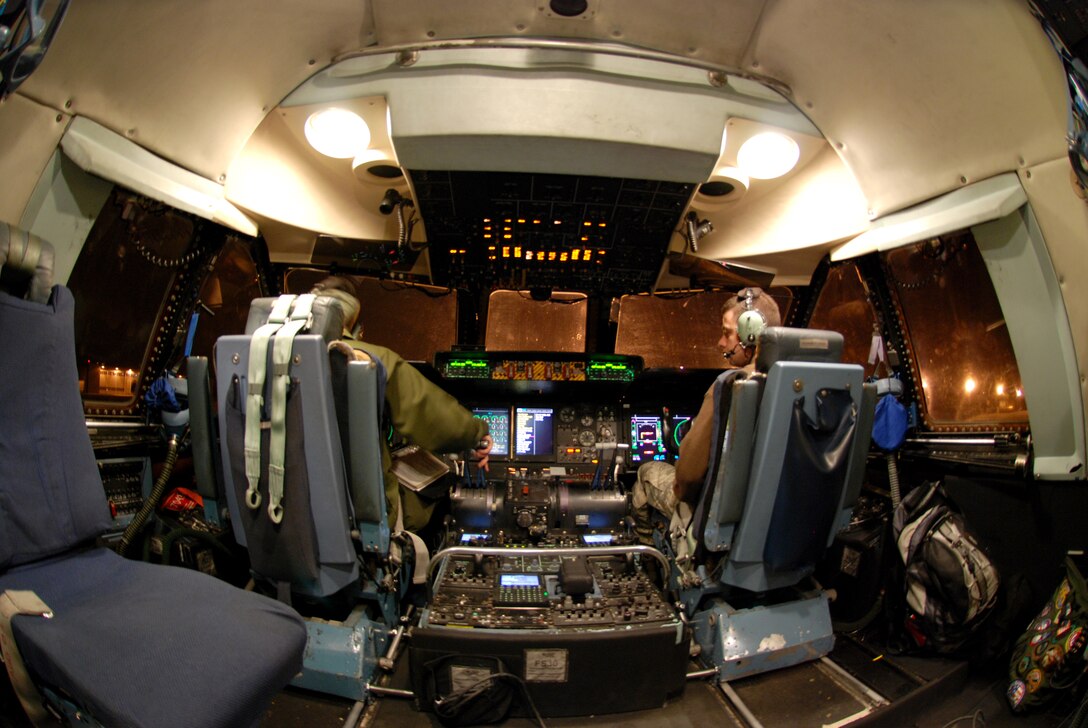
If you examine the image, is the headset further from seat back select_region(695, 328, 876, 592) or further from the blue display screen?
the blue display screen

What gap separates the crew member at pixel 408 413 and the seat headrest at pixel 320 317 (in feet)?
0.94

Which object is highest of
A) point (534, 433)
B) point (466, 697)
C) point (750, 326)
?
point (750, 326)

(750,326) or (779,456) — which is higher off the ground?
(750,326)

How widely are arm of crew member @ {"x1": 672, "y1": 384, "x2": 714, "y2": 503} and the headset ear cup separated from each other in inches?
15.9

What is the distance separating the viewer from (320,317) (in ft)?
6.21

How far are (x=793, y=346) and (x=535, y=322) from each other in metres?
2.39

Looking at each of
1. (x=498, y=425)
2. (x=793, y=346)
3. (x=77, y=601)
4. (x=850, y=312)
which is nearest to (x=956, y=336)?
(x=850, y=312)

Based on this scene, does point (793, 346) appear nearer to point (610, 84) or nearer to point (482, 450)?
point (610, 84)

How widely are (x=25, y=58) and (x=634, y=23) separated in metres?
2.07

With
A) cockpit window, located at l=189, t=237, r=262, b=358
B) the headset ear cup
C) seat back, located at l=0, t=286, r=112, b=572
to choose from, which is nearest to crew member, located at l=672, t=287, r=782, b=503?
the headset ear cup

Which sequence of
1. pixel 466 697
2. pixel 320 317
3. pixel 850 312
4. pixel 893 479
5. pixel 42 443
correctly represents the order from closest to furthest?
pixel 42 443, pixel 466 697, pixel 320 317, pixel 893 479, pixel 850 312

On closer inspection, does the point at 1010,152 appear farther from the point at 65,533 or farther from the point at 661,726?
the point at 65,533

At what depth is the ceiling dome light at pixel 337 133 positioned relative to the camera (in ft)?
8.56

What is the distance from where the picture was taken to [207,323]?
9.92 feet
